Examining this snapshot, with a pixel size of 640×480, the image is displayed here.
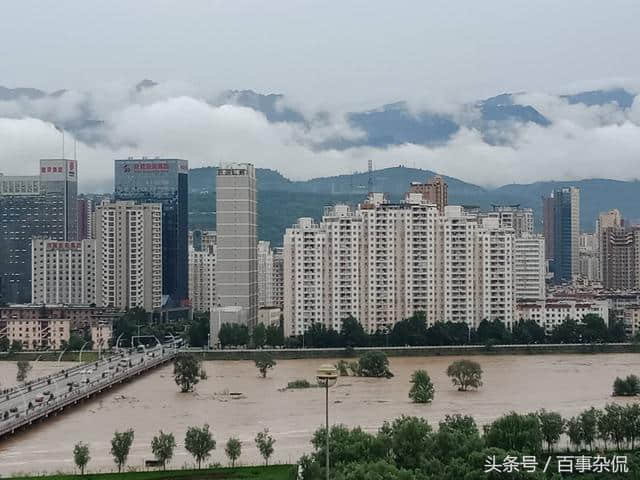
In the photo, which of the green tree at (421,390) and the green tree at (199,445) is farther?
the green tree at (421,390)

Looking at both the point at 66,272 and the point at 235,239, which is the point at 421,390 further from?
the point at 66,272

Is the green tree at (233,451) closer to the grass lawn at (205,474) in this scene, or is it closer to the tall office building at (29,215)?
the grass lawn at (205,474)

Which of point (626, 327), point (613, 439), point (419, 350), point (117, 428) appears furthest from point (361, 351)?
point (613, 439)

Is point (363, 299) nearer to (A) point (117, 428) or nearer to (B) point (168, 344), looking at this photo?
(B) point (168, 344)

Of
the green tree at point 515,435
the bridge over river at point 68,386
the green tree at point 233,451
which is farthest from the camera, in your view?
the bridge over river at point 68,386

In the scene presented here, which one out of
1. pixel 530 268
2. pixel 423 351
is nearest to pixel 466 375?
pixel 423 351

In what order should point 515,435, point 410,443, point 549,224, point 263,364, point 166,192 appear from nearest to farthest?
point 410,443
point 515,435
point 263,364
point 166,192
point 549,224

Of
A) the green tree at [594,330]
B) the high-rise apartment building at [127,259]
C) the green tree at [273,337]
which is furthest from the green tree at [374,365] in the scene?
the high-rise apartment building at [127,259]
